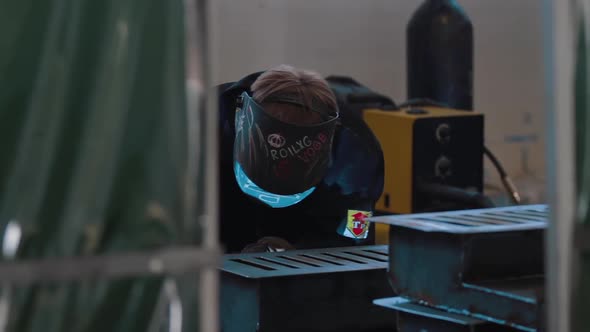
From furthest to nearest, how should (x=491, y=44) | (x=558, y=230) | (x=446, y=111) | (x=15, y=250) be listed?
1. (x=491, y=44)
2. (x=446, y=111)
3. (x=558, y=230)
4. (x=15, y=250)

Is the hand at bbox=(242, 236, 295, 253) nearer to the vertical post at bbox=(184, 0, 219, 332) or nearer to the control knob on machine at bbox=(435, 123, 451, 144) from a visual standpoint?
the control knob on machine at bbox=(435, 123, 451, 144)

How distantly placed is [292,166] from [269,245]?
0.24 meters

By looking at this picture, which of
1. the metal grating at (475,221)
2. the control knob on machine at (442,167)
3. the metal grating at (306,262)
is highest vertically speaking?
the control knob on machine at (442,167)

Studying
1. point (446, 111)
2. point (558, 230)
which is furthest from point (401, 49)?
point (558, 230)

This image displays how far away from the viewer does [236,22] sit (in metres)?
4.73

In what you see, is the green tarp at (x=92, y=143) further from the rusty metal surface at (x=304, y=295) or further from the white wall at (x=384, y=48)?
the white wall at (x=384, y=48)

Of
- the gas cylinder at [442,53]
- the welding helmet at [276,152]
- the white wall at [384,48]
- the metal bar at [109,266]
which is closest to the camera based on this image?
the metal bar at [109,266]

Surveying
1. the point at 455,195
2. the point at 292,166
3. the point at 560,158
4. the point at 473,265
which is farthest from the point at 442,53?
the point at 560,158

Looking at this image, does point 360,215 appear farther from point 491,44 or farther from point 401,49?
point 491,44

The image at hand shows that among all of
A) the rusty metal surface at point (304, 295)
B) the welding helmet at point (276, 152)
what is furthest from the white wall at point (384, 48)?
the rusty metal surface at point (304, 295)

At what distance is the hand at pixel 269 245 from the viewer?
2738 millimetres

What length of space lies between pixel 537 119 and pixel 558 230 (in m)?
4.90

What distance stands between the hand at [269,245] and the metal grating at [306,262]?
47 cm

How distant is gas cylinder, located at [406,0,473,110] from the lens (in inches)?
172
